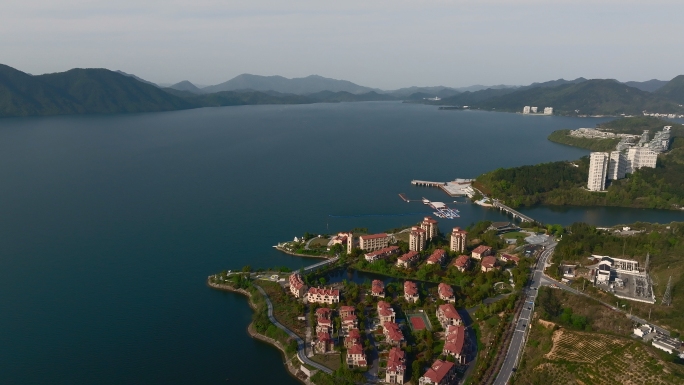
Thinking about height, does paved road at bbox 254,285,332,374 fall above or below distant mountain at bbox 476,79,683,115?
below

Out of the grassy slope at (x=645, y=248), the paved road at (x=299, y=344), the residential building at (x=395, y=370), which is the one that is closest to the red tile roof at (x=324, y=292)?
the paved road at (x=299, y=344)

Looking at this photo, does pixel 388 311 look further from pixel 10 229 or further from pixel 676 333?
pixel 10 229

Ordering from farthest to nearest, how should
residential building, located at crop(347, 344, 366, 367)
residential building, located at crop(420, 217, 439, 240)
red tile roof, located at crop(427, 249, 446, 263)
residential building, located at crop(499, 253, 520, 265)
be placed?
residential building, located at crop(420, 217, 439, 240) → red tile roof, located at crop(427, 249, 446, 263) → residential building, located at crop(499, 253, 520, 265) → residential building, located at crop(347, 344, 366, 367)

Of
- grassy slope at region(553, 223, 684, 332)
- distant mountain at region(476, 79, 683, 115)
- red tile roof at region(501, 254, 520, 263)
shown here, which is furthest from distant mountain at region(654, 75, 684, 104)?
red tile roof at region(501, 254, 520, 263)

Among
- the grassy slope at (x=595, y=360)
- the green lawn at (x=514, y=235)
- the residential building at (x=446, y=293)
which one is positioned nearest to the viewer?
the grassy slope at (x=595, y=360)

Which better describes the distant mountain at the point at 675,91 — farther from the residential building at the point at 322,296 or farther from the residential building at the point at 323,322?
the residential building at the point at 323,322

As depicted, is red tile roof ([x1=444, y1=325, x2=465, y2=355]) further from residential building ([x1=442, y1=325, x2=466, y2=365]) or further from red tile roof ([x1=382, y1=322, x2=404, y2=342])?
red tile roof ([x1=382, y1=322, x2=404, y2=342])

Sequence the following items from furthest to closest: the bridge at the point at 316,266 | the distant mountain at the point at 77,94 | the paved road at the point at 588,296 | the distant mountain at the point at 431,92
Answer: the distant mountain at the point at 431,92
the distant mountain at the point at 77,94
the bridge at the point at 316,266
the paved road at the point at 588,296

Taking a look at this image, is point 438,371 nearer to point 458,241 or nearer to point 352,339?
point 352,339
